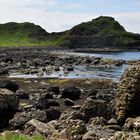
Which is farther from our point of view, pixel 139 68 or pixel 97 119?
pixel 139 68

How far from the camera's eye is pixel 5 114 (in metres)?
24.2

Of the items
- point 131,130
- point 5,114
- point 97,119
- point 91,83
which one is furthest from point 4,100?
point 91,83

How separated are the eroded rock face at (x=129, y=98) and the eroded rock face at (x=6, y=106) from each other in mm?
5818

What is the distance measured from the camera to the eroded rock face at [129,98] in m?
26.1

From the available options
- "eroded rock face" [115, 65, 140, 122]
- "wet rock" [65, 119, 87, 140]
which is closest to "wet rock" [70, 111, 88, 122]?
"eroded rock face" [115, 65, 140, 122]

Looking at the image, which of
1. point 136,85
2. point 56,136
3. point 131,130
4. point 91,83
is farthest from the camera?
point 91,83

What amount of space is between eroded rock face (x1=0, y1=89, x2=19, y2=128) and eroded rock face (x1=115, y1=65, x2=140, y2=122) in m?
5.82

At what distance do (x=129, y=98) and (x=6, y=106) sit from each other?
6869 millimetres

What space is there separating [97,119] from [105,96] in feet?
42.9

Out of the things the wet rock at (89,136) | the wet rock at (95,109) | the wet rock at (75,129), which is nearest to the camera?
the wet rock at (89,136)

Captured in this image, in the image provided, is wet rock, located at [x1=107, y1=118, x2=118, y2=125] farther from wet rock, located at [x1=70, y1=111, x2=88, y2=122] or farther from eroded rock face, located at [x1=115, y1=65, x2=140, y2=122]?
wet rock, located at [x1=70, y1=111, x2=88, y2=122]

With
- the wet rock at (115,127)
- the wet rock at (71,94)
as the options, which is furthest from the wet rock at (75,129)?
the wet rock at (71,94)

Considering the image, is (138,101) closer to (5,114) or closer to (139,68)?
(139,68)

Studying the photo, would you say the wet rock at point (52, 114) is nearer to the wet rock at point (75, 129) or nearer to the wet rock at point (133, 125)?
the wet rock at point (133, 125)
